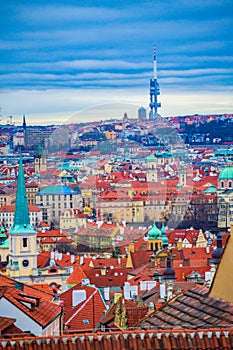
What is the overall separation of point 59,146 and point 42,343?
67.3 ft

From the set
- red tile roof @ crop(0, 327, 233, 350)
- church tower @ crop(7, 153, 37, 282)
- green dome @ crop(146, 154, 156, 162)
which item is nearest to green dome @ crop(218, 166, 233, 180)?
green dome @ crop(146, 154, 156, 162)

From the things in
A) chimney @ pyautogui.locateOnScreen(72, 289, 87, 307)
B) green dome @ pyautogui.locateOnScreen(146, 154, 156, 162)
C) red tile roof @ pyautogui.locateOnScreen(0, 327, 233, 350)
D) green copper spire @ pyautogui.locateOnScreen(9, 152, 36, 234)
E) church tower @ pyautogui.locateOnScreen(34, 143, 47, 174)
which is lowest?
chimney @ pyautogui.locateOnScreen(72, 289, 87, 307)

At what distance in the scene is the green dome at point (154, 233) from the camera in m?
26.5

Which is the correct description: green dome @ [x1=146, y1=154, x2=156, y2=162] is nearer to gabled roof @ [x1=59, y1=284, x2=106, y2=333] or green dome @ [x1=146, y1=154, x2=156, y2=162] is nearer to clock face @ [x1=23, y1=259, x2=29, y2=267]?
clock face @ [x1=23, y1=259, x2=29, y2=267]

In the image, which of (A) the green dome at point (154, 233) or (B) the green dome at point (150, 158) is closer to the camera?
(A) the green dome at point (154, 233)

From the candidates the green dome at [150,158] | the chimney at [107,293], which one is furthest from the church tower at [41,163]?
the chimney at [107,293]

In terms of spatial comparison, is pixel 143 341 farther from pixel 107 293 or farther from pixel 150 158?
pixel 150 158

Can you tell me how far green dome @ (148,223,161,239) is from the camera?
26.5m

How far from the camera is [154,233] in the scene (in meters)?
27.0

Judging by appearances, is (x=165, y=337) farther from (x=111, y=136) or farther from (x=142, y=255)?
(x=142, y=255)

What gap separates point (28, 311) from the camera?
30.0 ft

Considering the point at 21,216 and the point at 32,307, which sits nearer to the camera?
the point at 32,307

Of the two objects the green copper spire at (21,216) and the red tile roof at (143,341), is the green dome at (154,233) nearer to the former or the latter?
the green copper spire at (21,216)

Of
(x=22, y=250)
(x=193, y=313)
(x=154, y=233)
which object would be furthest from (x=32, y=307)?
(x=154, y=233)
